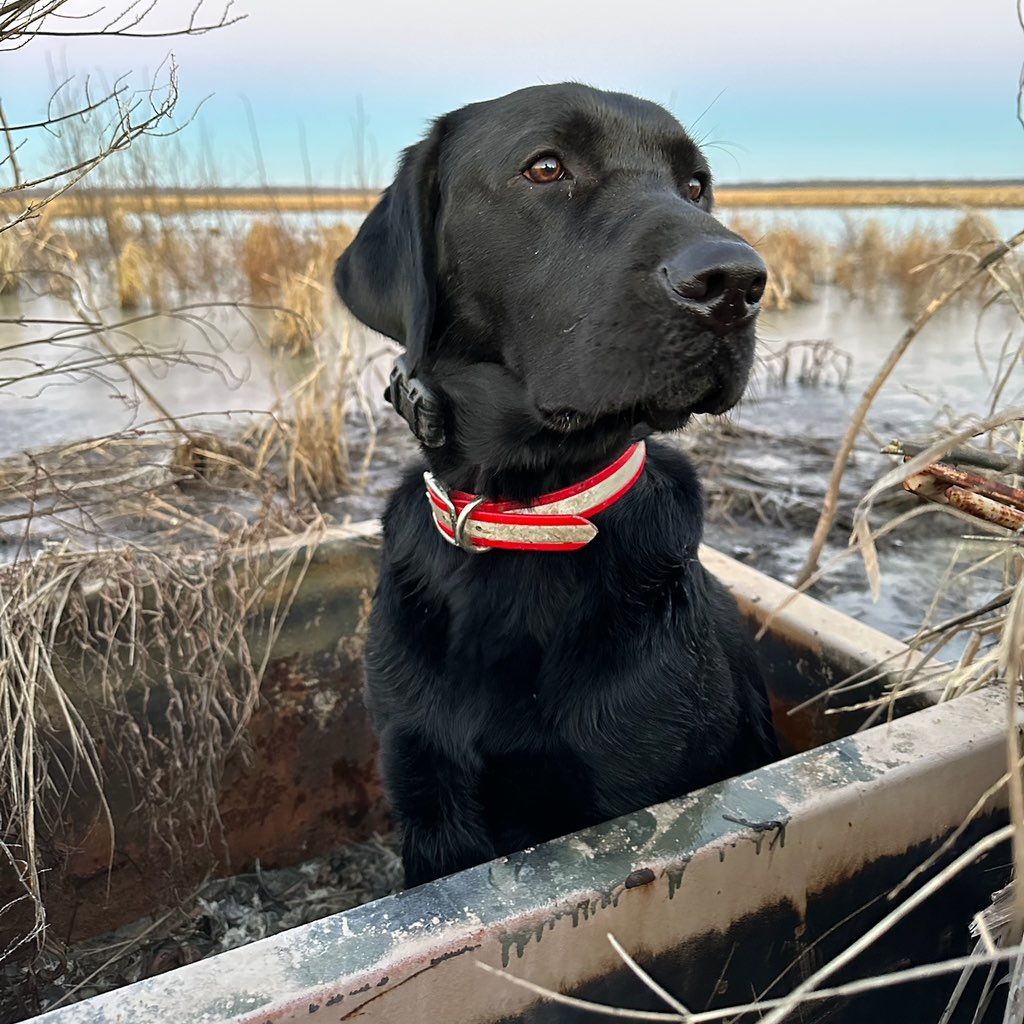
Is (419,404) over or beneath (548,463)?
over

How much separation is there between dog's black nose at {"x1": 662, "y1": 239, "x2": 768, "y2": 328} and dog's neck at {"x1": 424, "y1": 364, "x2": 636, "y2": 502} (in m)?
0.34

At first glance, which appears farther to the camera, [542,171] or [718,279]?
[542,171]

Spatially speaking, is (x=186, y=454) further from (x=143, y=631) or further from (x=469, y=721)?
(x=469, y=721)

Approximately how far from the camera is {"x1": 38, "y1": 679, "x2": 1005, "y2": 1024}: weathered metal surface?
1.09 meters

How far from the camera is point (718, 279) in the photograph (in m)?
1.40

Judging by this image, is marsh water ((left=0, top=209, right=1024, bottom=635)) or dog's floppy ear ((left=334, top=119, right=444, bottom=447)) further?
marsh water ((left=0, top=209, right=1024, bottom=635))

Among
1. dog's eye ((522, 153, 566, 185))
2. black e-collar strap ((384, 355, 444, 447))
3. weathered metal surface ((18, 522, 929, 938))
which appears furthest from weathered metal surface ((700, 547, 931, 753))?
dog's eye ((522, 153, 566, 185))

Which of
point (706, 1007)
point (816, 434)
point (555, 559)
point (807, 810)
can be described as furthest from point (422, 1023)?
point (816, 434)

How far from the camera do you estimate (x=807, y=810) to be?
1396mm

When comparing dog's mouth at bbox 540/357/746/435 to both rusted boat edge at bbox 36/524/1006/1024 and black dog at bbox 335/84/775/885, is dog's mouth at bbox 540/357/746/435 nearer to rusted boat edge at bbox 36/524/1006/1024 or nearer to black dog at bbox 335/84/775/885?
black dog at bbox 335/84/775/885

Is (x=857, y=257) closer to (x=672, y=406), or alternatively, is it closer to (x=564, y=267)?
Answer: (x=564, y=267)

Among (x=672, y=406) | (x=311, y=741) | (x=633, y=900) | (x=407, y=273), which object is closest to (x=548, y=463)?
(x=672, y=406)

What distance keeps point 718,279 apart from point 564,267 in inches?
13.4

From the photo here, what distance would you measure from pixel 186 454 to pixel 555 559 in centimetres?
337
